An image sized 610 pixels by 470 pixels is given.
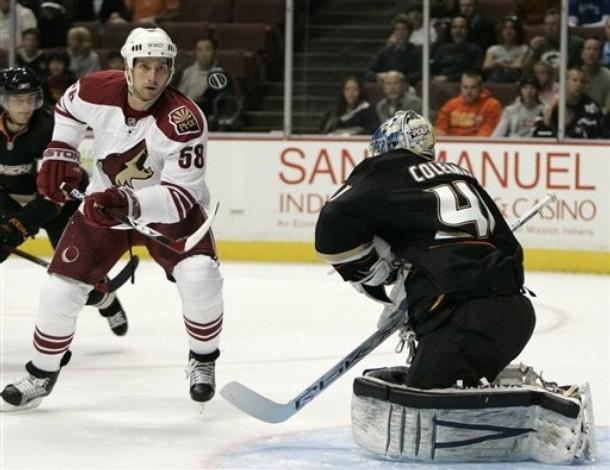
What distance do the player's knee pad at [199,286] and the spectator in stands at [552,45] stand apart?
3.77m

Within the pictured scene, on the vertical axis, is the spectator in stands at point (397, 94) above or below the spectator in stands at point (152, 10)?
below

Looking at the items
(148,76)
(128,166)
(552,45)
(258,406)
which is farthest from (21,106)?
(552,45)

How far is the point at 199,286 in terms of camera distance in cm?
416

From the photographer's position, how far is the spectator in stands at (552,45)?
24.7ft

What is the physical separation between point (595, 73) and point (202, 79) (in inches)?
78.0

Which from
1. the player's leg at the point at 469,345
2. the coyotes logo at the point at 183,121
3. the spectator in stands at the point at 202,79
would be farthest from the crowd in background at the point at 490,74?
the player's leg at the point at 469,345

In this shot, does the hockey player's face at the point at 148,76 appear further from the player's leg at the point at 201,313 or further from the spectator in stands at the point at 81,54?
the spectator in stands at the point at 81,54

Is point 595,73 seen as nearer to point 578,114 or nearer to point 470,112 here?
point 578,114

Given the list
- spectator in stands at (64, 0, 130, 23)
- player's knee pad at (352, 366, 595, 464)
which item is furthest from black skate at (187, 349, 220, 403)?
spectator in stands at (64, 0, 130, 23)

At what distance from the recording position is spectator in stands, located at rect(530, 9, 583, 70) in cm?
752

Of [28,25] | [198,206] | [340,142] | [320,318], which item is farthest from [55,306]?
[28,25]

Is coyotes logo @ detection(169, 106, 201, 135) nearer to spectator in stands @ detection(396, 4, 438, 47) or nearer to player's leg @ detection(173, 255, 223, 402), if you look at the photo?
player's leg @ detection(173, 255, 223, 402)

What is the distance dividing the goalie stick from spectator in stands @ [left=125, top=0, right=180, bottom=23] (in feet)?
15.3

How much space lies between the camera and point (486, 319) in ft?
11.5
